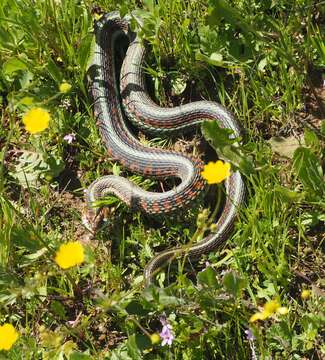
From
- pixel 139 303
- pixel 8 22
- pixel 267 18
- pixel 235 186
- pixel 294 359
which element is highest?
pixel 8 22

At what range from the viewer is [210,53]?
5051mm

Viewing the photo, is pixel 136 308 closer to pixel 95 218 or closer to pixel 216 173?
pixel 95 218

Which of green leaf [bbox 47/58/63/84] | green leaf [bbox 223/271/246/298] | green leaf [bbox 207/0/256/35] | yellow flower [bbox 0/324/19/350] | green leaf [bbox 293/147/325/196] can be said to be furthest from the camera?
green leaf [bbox 47/58/63/84]

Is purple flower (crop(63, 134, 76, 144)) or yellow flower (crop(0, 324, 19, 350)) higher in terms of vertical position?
purple flower (crop(63, 134, 76, 144))

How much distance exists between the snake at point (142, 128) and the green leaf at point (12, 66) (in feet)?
1.79

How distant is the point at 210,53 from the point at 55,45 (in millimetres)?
1156

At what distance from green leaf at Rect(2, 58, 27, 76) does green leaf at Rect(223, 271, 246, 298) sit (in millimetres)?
2314

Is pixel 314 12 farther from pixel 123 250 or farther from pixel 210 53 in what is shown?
pixel 123 250

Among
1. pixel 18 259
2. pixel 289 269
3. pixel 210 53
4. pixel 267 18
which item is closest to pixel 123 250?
pixel 18 259

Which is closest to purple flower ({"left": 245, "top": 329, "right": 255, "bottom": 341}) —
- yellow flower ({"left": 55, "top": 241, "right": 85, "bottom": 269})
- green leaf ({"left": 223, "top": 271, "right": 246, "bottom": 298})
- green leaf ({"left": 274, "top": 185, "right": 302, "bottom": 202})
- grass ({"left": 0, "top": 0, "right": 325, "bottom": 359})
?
grass ({"left": 0, "top": 0, "right": 325, "bottom": 359})

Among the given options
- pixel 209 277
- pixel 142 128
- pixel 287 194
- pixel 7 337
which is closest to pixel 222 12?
pixel 142 128

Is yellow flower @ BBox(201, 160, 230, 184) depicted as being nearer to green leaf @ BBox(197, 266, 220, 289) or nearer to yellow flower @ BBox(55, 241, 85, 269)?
green leaf @ BBox(197, 266, 220, 289)

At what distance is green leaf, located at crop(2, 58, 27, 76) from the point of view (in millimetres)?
5117

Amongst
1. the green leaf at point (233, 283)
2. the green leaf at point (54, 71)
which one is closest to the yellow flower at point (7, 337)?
the green leaf at point (233, 283)
